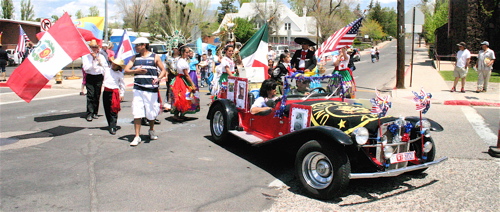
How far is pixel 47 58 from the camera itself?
6785 millimetres

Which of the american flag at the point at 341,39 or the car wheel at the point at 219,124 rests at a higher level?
the american flag at the point at 341,39

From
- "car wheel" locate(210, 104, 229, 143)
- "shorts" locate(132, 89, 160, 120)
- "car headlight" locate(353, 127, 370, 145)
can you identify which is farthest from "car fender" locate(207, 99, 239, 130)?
"car headlight" locate(353, 127, 370, 145)

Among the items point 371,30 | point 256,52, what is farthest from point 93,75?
point 371,30

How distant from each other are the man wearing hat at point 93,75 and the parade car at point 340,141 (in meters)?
4.80

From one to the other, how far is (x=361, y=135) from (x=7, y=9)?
5965 cm

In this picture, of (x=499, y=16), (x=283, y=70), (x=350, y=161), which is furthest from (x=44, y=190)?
(x=499, y=16)

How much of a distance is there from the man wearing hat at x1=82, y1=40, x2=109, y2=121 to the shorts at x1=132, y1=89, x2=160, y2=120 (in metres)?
2.53

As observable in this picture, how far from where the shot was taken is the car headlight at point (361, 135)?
4.42 m

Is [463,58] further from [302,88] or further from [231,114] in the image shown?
[231,114]

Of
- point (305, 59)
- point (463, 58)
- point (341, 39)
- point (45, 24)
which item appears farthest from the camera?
point (45, 24)

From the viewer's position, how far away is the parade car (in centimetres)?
448

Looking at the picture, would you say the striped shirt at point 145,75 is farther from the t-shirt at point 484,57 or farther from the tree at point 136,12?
the tree at point 136,12

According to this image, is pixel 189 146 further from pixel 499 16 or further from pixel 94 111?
pixel 499 16

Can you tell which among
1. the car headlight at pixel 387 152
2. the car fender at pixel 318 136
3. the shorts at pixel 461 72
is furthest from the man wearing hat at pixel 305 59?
the shorts at pixel 461 72
